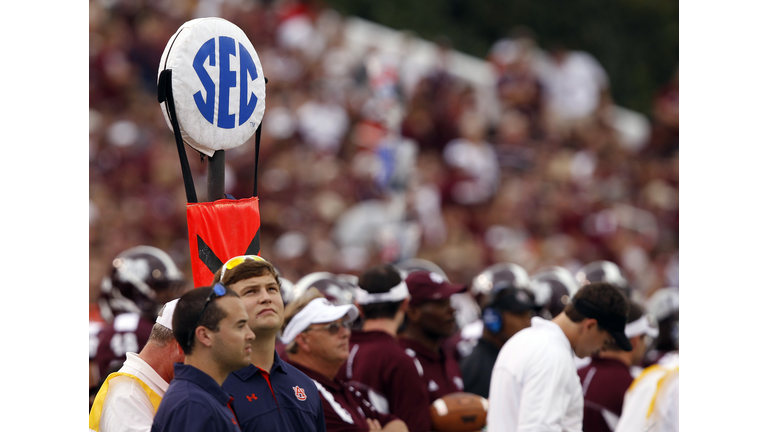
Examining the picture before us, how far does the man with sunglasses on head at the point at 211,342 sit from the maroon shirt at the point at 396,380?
2.14 metres

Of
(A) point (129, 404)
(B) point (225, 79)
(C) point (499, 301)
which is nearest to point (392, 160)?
(C) point (499, 301)

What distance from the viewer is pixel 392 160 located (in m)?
14.0

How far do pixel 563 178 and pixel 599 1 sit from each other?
30.3 ft

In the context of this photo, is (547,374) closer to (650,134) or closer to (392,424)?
(392,424)

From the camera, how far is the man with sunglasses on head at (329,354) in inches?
195

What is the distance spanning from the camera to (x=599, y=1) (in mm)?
24344

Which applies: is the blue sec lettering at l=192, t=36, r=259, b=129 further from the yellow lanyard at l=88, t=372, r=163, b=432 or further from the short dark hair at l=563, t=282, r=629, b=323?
the short dark hair at l=563, t=282, r=629, b=323

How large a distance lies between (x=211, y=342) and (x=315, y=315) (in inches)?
65.4

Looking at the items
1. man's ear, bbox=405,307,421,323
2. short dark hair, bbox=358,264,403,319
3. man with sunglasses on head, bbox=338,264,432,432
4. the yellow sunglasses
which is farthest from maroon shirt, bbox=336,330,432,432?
the yellow sunglasses

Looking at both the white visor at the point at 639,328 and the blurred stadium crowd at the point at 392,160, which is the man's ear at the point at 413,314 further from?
the blurred stadium crowd at the point at 392,160

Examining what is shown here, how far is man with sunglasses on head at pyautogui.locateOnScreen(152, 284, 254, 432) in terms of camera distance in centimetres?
337

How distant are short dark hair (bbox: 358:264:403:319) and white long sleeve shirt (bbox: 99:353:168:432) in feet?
6.89

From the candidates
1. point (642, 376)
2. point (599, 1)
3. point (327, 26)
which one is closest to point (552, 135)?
point (327, 26)

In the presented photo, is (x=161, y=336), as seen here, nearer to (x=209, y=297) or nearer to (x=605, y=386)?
(x=209, y=297)
